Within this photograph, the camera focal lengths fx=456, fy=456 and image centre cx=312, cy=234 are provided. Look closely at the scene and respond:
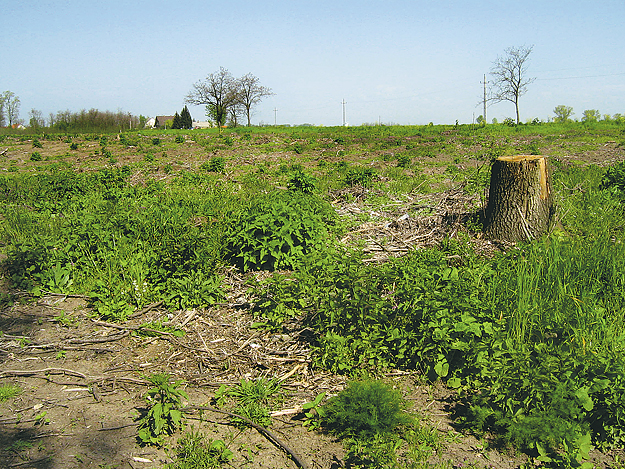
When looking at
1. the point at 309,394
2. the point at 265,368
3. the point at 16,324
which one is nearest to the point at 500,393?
the point at 309,394

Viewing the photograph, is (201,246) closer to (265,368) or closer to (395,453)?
(265,368)

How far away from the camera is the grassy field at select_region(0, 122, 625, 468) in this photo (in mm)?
2764

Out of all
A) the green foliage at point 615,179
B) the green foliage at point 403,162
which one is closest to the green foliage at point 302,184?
the green foliage at point 403,162

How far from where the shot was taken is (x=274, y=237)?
5.34 meters

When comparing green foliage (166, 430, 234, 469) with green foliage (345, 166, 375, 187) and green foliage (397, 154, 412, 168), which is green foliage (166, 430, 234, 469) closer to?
green foliage (345, 166, 375, 187)


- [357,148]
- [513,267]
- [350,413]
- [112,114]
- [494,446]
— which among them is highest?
[112,114]

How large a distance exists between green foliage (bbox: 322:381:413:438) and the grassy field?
1 cm

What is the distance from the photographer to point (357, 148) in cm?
1684

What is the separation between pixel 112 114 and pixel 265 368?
40.2 meters

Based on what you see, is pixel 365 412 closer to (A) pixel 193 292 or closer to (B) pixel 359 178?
(A) pixel 193 292

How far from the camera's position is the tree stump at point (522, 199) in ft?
18.5

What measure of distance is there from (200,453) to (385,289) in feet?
7.39

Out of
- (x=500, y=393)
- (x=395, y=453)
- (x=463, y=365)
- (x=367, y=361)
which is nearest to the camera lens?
(x=395, y=453)

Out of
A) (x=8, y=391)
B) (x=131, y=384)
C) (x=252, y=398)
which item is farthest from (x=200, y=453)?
(x=8, y=391)
